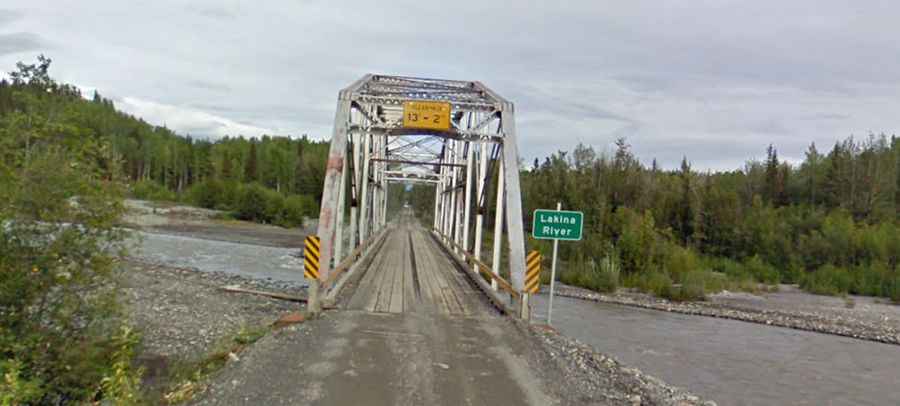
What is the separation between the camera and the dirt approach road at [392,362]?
5.95 metres

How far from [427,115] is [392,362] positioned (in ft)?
24.6

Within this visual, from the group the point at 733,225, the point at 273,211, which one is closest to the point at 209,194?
the point at 273,211

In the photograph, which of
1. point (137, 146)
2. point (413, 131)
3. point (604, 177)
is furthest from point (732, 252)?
point (137, 146)

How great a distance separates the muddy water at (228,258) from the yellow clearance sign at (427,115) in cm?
1094

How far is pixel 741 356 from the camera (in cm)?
1383

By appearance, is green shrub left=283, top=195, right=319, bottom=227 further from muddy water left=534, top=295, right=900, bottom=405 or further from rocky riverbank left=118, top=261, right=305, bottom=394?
muddy water left=534, top=295, right=900, bottom=405

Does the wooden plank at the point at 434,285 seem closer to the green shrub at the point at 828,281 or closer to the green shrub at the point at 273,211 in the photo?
the green shrub at the point at 828,281

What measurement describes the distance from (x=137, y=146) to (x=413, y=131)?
3966 inches

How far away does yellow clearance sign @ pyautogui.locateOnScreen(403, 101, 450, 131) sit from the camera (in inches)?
527

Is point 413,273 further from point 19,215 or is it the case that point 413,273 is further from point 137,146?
point 137,146

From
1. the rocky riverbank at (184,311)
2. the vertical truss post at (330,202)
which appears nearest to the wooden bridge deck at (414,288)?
the vertical truss post at (330,202)

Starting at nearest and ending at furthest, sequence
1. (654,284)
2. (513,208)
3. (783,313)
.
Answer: (513,208)
(783,313)
(654,284)

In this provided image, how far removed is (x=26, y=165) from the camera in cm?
662

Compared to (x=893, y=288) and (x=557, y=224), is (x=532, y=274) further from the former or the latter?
(x=893, y=288)
